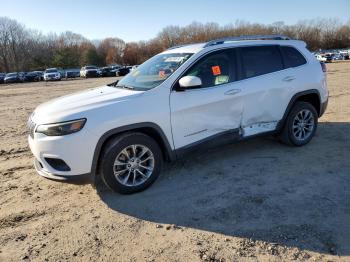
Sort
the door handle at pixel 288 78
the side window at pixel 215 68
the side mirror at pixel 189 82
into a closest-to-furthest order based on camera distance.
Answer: the side mirror at pixel 189 82 < the side window at pixel 215 68 < the door handle at pixel 288 78

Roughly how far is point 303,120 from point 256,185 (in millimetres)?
2141

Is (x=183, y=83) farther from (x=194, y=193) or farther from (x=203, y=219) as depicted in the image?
(x=203, y=219)

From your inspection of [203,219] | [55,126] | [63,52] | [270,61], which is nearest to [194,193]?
[203,219]

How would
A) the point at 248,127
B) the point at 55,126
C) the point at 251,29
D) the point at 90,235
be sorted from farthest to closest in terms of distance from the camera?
the point at 251,29 < the point at 248,127 < the point at 55,126 < the point at 90,235

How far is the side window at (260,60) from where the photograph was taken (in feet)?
18.6

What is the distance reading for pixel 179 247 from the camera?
142 inches

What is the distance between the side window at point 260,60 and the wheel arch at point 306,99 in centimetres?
59

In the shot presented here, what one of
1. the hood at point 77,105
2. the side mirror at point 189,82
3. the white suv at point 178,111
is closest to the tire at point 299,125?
the white suv at point 178,111

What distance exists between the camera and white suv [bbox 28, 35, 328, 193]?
14.4 ft

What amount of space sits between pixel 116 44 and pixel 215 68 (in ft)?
351

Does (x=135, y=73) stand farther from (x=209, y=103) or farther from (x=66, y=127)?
(x=66, y=127)

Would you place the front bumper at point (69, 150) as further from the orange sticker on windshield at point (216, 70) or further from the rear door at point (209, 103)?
the orange sticker on windshield at point (216, 70)

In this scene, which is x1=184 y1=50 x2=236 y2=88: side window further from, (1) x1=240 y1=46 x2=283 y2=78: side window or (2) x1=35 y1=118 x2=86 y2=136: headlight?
(2) x1=35 y1=118 x2=86 y2=136: headlight

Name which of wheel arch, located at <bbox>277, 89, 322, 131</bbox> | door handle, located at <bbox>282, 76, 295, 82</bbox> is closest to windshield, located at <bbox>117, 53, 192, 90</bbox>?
door handle, located at <bbox>282, 76, 295, 82</bbox>
